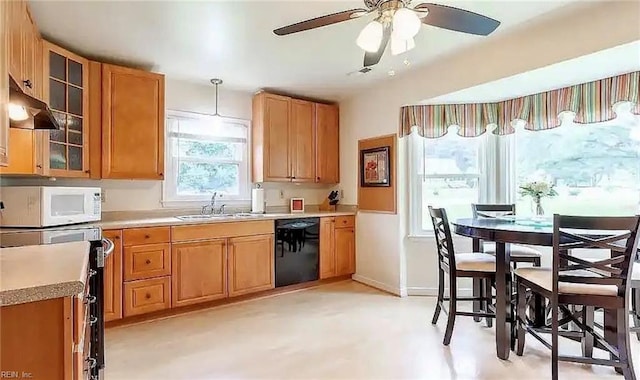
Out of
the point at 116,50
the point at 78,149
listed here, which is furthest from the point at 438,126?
the point at 78,149

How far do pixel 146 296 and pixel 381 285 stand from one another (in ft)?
8.00

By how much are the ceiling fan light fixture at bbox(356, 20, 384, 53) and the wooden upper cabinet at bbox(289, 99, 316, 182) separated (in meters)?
2.56

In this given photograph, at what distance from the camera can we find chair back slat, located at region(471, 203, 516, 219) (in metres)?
3.55

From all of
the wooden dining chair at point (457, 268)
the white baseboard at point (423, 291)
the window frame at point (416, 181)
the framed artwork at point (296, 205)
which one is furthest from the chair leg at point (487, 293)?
the framed artwork at point (296, 205)

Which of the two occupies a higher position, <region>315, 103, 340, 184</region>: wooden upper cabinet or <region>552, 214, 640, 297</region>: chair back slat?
<region>315, 103, 340, 184</region>: wooden upper cabinet

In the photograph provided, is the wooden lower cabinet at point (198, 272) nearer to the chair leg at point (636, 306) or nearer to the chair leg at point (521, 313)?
the chair leg at point (521, 313)

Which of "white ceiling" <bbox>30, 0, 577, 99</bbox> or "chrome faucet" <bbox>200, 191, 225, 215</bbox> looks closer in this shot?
"white ceiling" <bbox>30, 0, 577, 99</bbox>

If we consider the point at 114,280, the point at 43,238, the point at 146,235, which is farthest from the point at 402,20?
the point at 114,280

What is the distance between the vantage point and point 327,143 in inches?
193

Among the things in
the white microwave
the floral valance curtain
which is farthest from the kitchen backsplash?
the floral valance curtain

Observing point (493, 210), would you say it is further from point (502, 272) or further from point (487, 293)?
point (502, 272)

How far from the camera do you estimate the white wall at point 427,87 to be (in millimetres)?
2480

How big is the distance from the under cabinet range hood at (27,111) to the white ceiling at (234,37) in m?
0.84

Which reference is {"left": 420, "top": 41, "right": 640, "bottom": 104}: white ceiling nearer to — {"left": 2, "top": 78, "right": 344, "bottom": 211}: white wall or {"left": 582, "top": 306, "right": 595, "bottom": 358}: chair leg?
{"left": 582, "top": 306, "right": 595, "bottom": 358}: chair leg
